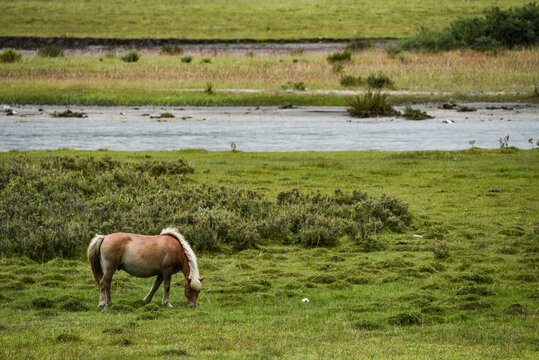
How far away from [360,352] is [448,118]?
3244 cm

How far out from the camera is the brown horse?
9773mm

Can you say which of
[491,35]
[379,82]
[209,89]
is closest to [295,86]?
[379,82]

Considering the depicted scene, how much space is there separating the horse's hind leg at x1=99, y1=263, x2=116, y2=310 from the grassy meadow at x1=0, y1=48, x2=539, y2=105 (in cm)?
3416

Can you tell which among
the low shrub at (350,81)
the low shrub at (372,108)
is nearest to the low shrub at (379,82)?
the low shrub at (350,81)

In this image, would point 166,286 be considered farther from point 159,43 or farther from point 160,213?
point 159,43

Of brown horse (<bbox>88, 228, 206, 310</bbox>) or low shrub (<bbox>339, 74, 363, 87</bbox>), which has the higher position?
brown horse (<bbox>88, 228, 206, 310</bbox>)

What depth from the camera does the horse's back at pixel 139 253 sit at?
32.0 feet

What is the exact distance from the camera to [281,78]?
162 ft

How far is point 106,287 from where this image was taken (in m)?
9.99

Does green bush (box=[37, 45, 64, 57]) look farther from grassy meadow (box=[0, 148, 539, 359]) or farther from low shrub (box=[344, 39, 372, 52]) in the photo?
grassy meadow (box=[0, 148, 539, 359])

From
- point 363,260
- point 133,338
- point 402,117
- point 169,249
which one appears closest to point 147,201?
point 363,260

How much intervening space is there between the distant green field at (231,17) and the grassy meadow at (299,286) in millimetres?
61271

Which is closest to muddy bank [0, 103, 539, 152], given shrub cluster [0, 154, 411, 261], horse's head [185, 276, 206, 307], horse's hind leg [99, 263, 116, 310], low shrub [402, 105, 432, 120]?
low shrub [402, 105, 432, 120]

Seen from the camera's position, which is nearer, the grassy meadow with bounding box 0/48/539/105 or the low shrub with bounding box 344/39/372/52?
the grassy meadow with bounding box 0/48/539/105
